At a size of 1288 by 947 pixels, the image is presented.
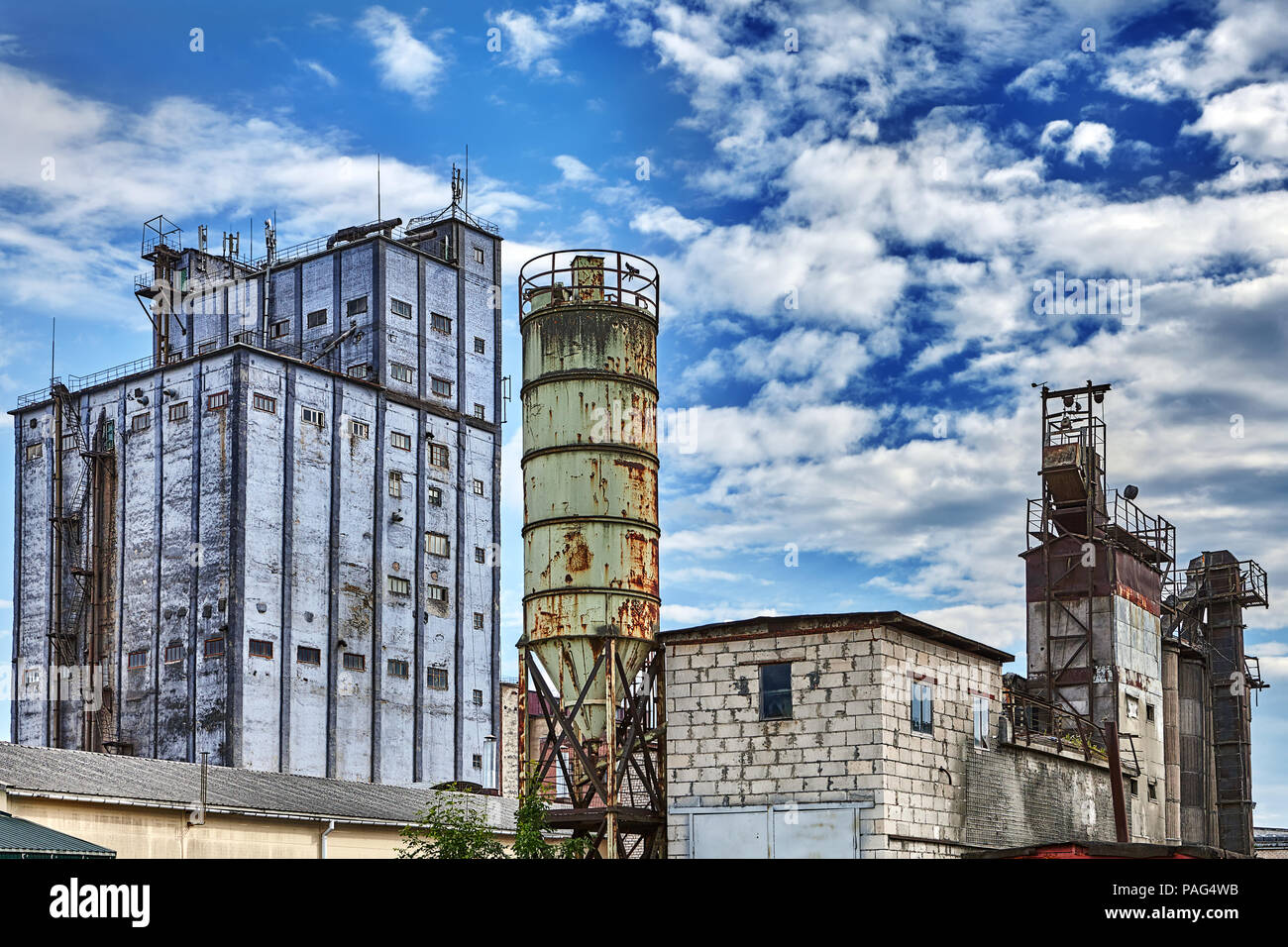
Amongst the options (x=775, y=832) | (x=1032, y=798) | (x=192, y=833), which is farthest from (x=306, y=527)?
(x=775, y=832)

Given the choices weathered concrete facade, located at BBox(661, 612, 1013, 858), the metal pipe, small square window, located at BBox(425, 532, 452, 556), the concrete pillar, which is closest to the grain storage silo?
weathered concrete facade, located at BBox(661, 612, 1013, 858)

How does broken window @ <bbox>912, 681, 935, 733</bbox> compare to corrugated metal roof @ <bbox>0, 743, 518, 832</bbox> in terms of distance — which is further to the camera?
corrugated metal roof @ <bbox>0, 743, 518, 832</bbox>

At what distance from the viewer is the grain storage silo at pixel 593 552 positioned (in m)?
31.4

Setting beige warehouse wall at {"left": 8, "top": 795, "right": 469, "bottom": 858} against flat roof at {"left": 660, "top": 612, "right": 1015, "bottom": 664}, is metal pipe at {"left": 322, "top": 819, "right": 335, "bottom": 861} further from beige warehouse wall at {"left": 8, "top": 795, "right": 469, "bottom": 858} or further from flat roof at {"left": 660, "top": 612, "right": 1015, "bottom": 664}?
flat roof at {"left": 660, "top": 612, "right": 1015, "bottom": 664}

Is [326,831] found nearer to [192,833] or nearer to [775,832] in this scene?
[192,833]

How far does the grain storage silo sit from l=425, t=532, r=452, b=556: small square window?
102ft

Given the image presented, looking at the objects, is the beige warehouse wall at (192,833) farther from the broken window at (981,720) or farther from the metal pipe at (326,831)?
the broken window at (981,720)

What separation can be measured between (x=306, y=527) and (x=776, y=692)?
113 ft

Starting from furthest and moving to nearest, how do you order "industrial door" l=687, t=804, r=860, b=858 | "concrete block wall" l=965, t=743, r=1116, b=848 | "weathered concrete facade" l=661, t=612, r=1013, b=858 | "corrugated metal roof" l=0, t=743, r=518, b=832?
"corrugated metal roof" l=0, t=743, r=518, b=832 < "concrete block wall" l=965, t=743, r=1116, b=848 < "weathered concrete facade" l=661, t=612, r=1013, b=858 < "industrial door" l=687, t=804, r=860, b=858

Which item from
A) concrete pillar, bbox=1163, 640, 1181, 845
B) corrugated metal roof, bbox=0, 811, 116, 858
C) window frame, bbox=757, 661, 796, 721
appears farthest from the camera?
concrete pillar, bbox=1163, 640, 1181, 845

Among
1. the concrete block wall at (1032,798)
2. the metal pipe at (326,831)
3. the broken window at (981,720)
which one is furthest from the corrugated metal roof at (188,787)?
the broken window at (981,720)

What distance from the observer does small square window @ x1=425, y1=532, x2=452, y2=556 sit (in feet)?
211

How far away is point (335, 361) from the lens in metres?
65.9
